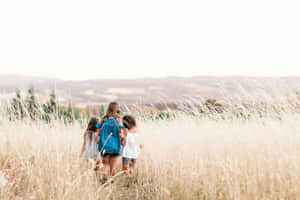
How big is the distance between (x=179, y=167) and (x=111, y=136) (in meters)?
1.31

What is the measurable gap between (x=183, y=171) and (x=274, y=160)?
1.23m

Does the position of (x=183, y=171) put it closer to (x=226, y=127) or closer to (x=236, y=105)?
(x=226, y=127)

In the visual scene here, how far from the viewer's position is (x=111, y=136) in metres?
5.39

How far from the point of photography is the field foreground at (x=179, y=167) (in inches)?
144

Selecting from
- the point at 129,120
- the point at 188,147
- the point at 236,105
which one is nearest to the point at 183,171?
the point at 188,147

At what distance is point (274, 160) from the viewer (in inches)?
168

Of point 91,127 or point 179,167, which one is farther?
point 91,127

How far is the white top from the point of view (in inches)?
234

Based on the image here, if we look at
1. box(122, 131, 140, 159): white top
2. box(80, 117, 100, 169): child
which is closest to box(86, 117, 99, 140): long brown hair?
box(80, 117, 100, 169): child

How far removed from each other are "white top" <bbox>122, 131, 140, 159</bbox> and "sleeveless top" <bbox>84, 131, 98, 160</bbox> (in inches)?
21.6

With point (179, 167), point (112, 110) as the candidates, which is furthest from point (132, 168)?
point (179, 167)

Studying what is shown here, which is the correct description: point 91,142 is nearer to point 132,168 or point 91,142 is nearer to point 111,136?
point 111,136

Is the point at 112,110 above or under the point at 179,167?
above

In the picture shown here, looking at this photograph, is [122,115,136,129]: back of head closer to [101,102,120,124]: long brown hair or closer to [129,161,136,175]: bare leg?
[129,161,136,175]: bare leg
